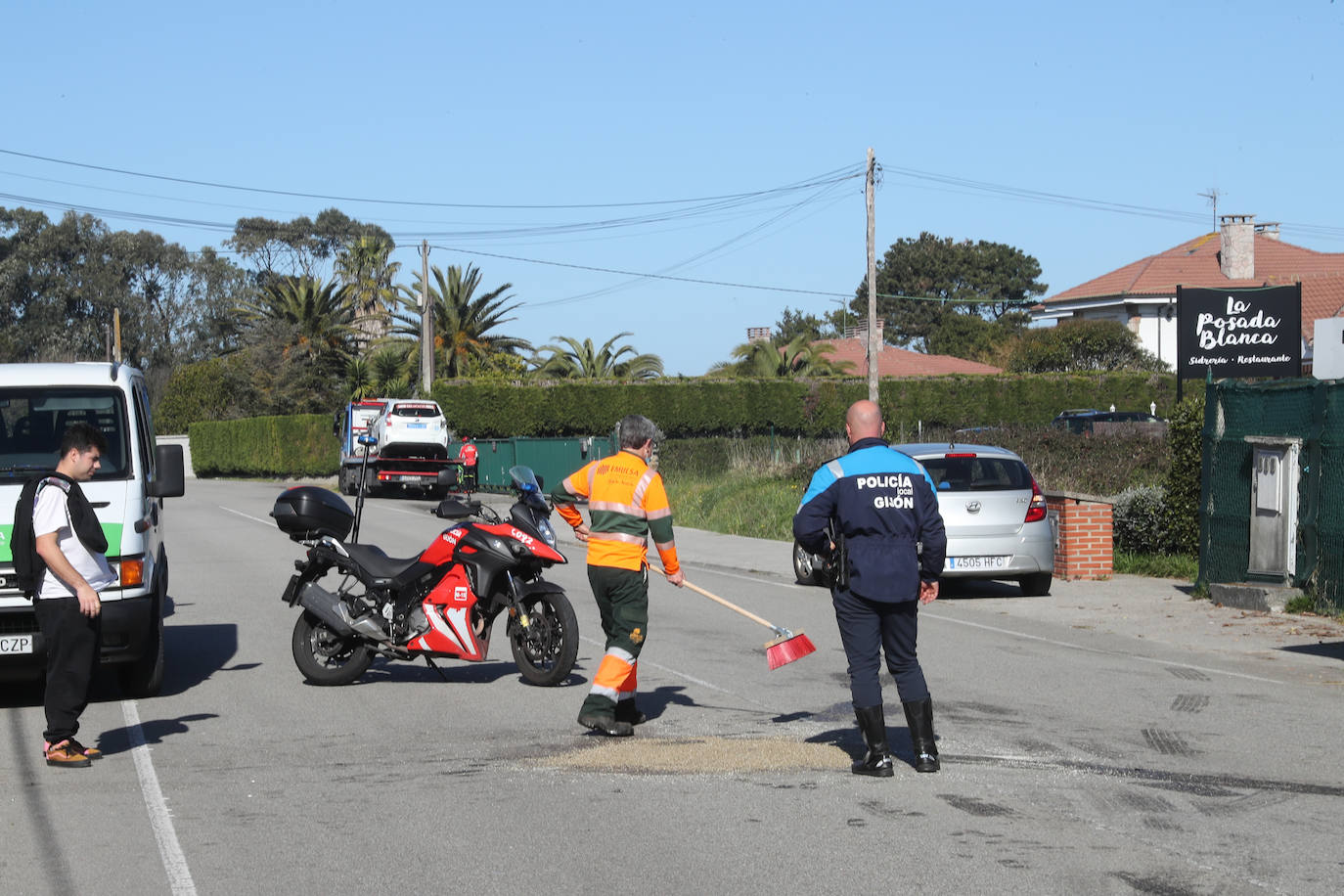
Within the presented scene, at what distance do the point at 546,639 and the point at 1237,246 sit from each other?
57.2 m

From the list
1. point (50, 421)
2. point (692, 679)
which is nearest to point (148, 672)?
point (50, 421)

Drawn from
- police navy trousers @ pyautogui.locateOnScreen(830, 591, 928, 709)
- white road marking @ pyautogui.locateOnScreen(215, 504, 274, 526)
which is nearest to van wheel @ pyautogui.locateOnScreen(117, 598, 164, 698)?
police navy trousers @ pyautogui.locateOnScreen(830, 591, 928, 709)

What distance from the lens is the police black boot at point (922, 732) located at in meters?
6.91

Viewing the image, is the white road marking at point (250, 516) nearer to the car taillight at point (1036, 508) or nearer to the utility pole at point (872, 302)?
the utility pole at point (872, 302)

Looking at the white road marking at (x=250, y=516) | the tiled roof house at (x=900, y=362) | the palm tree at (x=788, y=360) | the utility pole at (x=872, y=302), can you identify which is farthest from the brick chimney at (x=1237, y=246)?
the white road marking at (x=250, y=516)

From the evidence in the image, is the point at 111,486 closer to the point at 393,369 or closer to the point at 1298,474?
the point at 1298,474

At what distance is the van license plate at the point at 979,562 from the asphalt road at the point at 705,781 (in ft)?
8.10

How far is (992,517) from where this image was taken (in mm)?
14492

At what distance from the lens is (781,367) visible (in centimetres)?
5541

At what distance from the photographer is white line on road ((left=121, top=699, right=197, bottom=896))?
5.40 m

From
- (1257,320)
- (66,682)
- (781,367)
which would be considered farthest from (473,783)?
(781,367)

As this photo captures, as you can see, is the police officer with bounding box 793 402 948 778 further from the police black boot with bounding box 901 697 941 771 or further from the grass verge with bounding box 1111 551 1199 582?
the grass verge with bounding box 1111 551 1199 582

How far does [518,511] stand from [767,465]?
74.3 feet

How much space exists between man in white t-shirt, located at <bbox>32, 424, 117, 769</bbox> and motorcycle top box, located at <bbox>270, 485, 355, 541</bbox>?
2.30 meters
